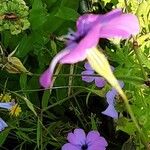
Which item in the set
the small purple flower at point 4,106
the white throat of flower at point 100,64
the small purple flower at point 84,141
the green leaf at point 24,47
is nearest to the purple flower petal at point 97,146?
the small purple flower at point 84,141

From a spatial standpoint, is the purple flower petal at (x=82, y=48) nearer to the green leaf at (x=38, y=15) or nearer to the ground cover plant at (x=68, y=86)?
the ground cover plant at (x=68, y=86)

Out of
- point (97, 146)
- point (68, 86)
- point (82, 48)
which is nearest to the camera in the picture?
point (82, 48)

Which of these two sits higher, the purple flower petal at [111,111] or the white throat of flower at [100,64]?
the white throat of flower at [100,64]

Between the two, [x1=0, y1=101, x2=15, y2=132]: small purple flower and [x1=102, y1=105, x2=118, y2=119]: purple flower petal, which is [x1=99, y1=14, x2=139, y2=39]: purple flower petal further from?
[x1=0, y1=101, x2=15, y2=132]: small purple flower

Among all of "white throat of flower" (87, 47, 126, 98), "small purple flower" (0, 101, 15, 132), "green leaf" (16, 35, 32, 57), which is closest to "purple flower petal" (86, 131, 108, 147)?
"small purple flower" (0, 101, 15, 132)

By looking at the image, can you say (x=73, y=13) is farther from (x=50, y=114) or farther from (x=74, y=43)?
(x=74, y=43)

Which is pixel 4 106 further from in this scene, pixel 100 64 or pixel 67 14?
pixel 100 64

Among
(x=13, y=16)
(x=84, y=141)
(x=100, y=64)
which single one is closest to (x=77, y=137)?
(x=84, y=141)

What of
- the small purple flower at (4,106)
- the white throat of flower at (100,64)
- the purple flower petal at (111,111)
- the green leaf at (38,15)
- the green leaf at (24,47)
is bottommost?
the small purple flower at (4,106)
